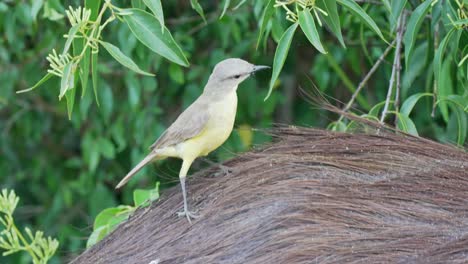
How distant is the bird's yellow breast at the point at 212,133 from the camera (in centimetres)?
278

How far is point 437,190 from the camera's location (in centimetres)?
202

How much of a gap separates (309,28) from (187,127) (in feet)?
2.18

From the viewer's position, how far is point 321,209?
194 cm

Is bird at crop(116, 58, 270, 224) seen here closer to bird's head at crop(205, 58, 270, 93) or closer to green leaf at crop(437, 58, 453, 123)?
bird's head at crop(205, 58, 270, 93)

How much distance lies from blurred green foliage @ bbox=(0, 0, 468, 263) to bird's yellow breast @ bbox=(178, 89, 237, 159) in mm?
525

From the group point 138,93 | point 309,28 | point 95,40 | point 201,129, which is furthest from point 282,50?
point 138,93

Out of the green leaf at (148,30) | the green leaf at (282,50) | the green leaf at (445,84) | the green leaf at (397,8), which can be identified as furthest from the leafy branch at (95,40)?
the green leaf at (445,84)

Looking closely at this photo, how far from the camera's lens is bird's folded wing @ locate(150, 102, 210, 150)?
2777mm

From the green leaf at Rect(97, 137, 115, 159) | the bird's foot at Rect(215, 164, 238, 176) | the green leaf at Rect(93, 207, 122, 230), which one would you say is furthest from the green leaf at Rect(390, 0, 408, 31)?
the green leaf at Rect(97, 137, 115, 159)

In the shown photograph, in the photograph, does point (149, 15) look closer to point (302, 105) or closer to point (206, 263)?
point (206, 263)

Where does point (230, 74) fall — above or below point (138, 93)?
above

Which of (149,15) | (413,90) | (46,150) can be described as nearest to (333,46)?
(413,90)

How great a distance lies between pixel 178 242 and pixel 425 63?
143 centimetres

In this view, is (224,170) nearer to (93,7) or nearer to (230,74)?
(93,7)
